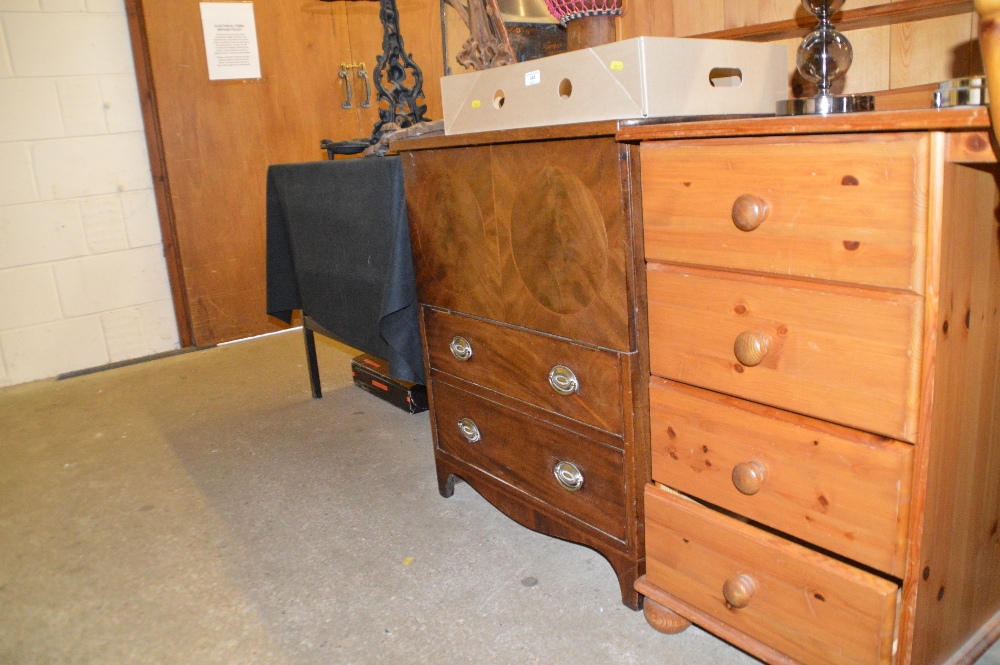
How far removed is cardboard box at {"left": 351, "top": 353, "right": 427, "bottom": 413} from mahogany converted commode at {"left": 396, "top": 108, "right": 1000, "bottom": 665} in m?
0.90

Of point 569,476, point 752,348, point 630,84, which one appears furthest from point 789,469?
point 630,84

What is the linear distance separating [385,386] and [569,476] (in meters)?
1.16

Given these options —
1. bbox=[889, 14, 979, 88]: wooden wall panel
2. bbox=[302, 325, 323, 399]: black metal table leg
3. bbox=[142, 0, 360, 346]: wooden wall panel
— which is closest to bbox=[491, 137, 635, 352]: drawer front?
bbox=[889, 14, 979, 88]: wooden wall panel

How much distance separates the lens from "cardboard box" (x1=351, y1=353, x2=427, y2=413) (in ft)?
7.52

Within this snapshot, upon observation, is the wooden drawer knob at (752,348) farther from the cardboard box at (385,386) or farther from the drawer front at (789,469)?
the cardboard box at (385,386)

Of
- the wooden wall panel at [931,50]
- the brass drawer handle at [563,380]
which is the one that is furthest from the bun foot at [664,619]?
the wooden wall panel at [931,50]

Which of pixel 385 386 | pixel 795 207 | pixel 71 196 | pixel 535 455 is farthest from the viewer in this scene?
pixel 71 196

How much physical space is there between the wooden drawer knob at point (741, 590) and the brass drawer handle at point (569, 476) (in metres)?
0.32

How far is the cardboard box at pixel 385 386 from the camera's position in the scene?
2291mm

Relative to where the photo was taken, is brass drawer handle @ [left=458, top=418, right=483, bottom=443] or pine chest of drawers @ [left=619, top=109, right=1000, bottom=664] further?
brass drawer handle @ [left=458, top=418, right=483, bottom=443]

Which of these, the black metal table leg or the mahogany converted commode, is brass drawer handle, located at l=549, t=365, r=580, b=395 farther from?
the black metal table leg

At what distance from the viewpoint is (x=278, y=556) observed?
1582 millimetres

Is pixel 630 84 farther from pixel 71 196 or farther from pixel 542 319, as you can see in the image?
pixel 71 196

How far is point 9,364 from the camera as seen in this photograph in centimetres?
287
